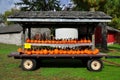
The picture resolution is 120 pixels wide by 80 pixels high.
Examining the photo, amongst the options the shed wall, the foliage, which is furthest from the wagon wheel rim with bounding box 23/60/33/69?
the shed wall

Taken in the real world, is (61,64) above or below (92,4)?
below

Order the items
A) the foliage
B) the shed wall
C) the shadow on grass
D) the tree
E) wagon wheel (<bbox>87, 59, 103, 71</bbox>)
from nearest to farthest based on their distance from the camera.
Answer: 1. wagon wheel (<bbox>87, 59, 103, 71</bbox>)
2. the shadow on grass
3. the foliage
4. the shed wall
5. the tree

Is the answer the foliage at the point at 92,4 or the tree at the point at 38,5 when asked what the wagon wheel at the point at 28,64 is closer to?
the foliage at the point at 92,4

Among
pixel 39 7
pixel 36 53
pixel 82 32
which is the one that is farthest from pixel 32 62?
pixel 39 7

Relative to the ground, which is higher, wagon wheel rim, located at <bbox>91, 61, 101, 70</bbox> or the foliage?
the foliage

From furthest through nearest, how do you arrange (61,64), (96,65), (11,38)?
(11,38)
(61,64)
(96,65)

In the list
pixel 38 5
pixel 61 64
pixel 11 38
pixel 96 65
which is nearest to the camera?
pixel 96 65

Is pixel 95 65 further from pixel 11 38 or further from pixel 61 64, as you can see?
pixel 11 38

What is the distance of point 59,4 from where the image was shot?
7731cm

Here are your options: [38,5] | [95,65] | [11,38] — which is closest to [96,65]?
[95,65]

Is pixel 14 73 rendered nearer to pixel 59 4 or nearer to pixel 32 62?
pixel 32 62

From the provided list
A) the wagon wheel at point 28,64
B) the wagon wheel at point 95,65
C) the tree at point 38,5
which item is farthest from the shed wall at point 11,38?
the wagon wheel at point 95,65

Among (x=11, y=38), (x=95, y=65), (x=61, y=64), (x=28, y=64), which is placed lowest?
(x=11, y=38)

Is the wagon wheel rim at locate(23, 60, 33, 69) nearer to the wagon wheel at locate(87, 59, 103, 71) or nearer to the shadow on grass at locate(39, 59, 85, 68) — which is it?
the shadow on grass at locate(39, 59, 85, 68)
